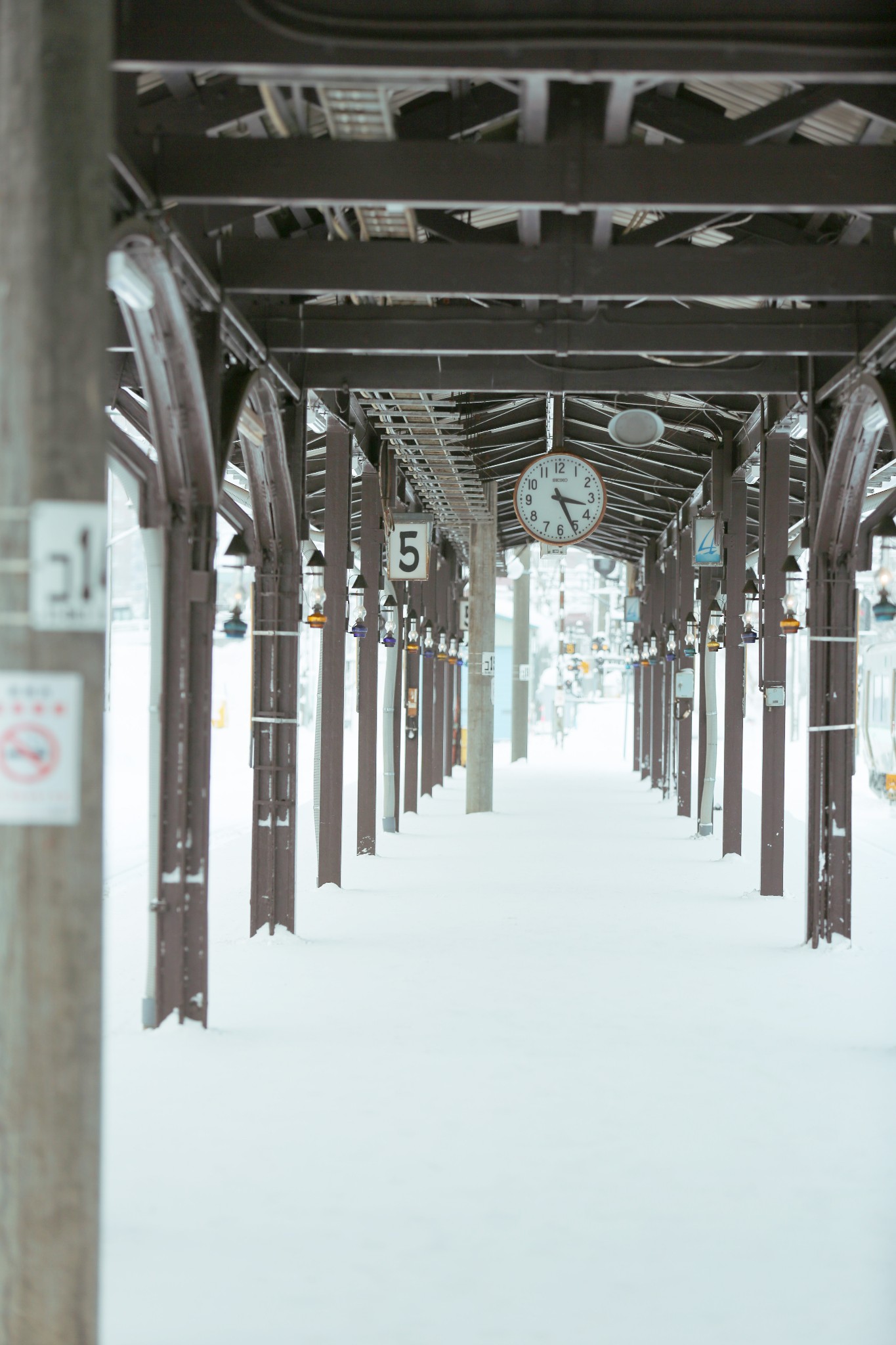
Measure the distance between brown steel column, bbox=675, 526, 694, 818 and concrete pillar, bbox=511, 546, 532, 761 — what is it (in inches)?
625

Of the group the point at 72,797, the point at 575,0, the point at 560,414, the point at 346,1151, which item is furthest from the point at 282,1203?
the point at 560,414

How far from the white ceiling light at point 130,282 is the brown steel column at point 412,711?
15334 mm

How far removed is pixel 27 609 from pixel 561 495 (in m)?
8.84

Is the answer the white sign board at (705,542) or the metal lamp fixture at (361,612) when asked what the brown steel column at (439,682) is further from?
the metal lamp fixture at (361,612)

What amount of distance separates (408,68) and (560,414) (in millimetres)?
9712

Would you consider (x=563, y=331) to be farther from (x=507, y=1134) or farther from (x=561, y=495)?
(x=507, y=1134)

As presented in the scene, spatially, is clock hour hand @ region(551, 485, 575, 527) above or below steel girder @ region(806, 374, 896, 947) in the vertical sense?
above

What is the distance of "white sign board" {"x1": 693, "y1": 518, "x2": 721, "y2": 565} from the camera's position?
17.1m

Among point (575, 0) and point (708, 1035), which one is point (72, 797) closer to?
point (575, 0)

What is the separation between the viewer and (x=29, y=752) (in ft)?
11.2

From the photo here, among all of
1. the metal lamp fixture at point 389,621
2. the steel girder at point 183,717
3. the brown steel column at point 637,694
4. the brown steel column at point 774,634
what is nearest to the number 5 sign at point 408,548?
the metal lamp fixture at point 389,621

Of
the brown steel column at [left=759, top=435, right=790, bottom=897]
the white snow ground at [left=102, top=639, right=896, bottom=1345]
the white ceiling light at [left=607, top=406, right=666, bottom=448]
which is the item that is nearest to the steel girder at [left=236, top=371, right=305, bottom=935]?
the white snow ground at [left=102, top=639, right=896, bottom=1345]

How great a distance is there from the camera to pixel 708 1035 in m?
7.91

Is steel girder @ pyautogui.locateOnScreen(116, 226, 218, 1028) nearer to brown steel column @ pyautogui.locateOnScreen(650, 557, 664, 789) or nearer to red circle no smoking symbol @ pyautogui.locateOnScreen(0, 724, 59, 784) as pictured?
red circle no smoking symbol @ pyautogui.locateOnScreen(0, 724, 59, 784)
